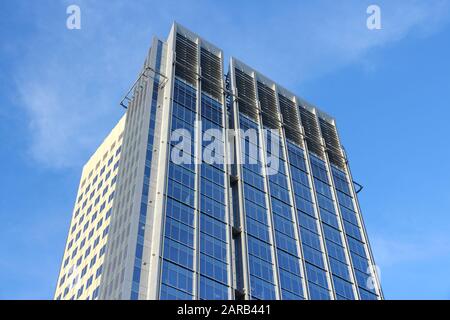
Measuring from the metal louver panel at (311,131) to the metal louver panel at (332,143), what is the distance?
86.6 inches

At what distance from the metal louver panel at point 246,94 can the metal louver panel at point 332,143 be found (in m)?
17.9

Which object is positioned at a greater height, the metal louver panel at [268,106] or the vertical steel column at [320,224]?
the metal louver panel at [268,106]

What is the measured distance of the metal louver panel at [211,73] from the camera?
106 meters

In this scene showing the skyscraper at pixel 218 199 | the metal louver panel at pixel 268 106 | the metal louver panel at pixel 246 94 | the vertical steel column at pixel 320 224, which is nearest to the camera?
the skyscraper at pixel 218 199

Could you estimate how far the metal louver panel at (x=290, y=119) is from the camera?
116 metres

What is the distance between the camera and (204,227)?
8212 centimetres

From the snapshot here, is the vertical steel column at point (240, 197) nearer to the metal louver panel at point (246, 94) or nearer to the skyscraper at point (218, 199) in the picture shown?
the skyscraper at point (218, 199)

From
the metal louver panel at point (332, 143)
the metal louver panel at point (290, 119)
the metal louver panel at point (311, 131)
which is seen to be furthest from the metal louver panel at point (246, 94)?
the metal louver panel at point (332, 143)

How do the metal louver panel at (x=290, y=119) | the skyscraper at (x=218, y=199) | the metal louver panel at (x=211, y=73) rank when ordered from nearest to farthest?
the skyscraper at (x=218, y=199)
the metal louver panel at (x=211, y=73)
the metal louver panel at (x=290, y=119)

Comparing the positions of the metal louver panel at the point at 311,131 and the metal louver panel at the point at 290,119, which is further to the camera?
the metal louver panel at the point at 311,131

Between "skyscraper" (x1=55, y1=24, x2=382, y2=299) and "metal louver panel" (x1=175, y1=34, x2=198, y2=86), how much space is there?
0.23 m

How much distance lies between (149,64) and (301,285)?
39825mm
